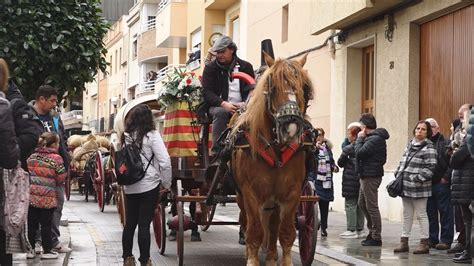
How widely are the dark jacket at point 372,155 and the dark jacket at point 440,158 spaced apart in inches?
31.3

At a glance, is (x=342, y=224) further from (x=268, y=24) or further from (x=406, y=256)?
(x=268, y=24)

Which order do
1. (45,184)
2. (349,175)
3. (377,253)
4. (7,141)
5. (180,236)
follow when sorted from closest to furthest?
(7,141) < (180,236) < (45,184) < (377,253) < (349,175)

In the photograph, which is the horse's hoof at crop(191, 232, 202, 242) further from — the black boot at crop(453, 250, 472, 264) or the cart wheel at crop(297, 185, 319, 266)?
the black boot at crop(453, 250, 472, 264)

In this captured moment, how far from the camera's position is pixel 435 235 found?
1232 cm

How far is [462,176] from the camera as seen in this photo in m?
9.85

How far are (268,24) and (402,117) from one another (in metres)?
10.2

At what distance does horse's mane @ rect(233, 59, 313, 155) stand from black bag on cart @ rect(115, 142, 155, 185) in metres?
1.30

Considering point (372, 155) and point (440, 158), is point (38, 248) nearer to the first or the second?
point (372, 155)

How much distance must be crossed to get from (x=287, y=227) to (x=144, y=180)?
5.65ft

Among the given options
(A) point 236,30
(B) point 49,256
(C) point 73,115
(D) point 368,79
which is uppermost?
(A) point 236,30

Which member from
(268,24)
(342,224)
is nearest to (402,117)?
(342,224)

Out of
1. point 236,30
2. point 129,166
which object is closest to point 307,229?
point 129,166

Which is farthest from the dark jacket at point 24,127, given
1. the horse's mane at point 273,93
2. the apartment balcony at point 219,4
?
the apartment balcony at point 219,4

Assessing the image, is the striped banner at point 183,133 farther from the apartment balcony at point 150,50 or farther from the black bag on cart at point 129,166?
the apartment balcony at point 150,50
